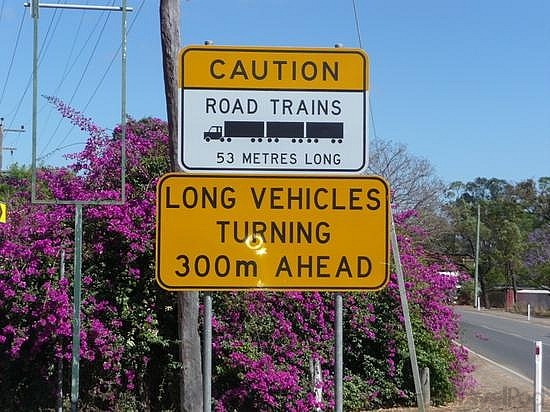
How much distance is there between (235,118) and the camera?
3938mm

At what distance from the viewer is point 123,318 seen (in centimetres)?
1070

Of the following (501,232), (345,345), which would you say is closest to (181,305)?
(345,345)

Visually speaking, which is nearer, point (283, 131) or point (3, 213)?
point (283, 131)

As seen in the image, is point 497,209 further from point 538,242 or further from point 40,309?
point 40,309

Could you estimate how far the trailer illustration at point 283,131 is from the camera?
3.92 metres

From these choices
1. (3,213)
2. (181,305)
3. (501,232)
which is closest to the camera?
(181,305)

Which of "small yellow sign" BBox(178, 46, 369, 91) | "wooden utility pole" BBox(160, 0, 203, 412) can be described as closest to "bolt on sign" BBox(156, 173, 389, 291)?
"small yellow sign" BBox(178, 46, 369, 91)

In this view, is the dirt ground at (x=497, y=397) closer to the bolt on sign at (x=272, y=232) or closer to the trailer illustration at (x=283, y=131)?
the bolt on sign at (x=272, y=232)

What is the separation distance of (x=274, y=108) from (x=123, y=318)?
7.38m

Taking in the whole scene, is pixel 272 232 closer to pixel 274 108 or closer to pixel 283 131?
pixel 283 131

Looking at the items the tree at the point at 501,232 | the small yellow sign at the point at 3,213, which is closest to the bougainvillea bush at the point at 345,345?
the small yellow sign at the point at 3,213

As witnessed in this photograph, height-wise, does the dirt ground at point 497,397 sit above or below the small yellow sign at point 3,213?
below

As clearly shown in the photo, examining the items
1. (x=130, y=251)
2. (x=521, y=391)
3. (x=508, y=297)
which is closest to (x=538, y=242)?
(x=508, y=297)

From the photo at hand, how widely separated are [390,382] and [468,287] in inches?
1986
